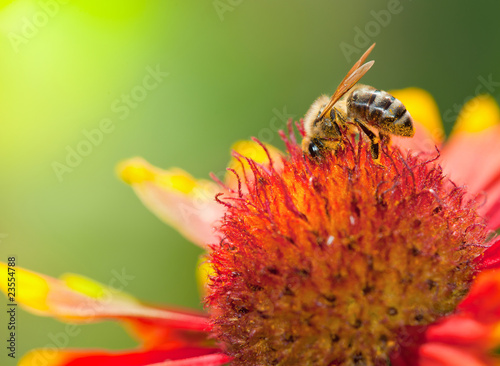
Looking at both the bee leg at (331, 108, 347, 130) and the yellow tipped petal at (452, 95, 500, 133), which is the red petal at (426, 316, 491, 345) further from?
the yellow tipped petal at (452, 95, 500, 133)

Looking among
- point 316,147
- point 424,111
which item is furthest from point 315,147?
point 424,111

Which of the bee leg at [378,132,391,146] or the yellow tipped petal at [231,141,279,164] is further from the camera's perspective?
the yellow tipped petal at [231,141,279,164]

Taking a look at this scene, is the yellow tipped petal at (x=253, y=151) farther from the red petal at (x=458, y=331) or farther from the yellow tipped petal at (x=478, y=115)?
the red petal at (x=458, y=331)

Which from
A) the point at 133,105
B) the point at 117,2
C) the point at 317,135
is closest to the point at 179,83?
the point at 133,105

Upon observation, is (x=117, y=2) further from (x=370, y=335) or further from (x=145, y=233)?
(x=370, y=335)

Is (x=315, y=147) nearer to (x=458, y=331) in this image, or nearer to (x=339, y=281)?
(x=339, y=281)

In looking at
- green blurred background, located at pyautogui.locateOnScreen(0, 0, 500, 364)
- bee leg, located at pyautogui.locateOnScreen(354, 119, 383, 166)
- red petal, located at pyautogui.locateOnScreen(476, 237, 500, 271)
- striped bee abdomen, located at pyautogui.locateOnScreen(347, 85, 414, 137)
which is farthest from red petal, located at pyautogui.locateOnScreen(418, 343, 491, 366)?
green blurred background, located at pyautogui.locateOnScreen(0, 0, 500, 364)
